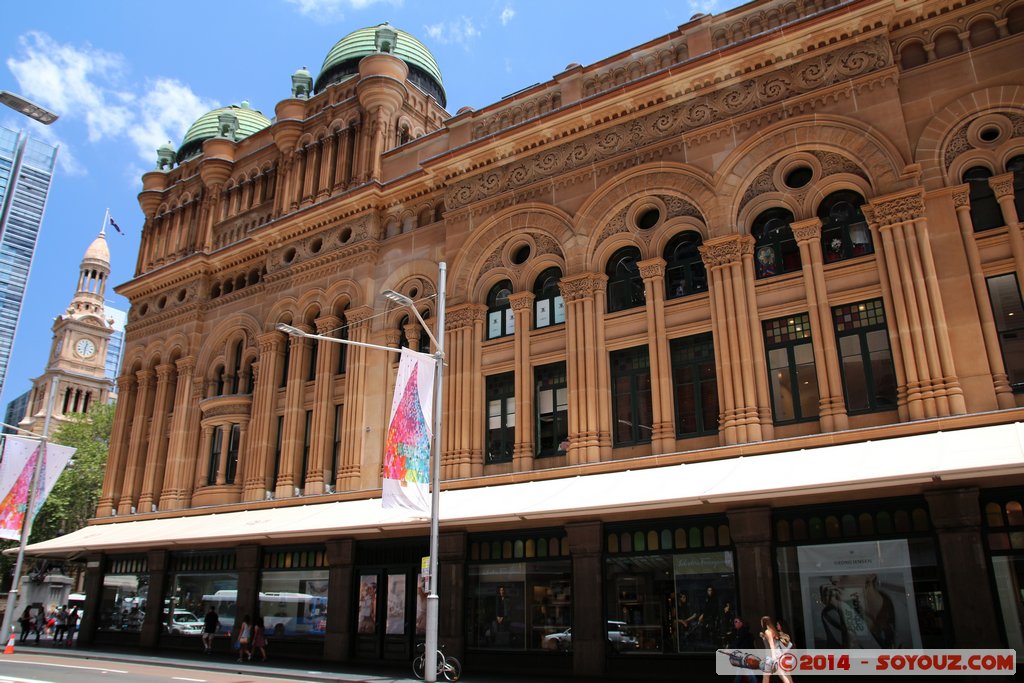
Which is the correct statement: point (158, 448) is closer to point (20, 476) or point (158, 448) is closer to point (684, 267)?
point (20, 476)

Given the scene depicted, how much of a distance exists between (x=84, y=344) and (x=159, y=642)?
83.2m

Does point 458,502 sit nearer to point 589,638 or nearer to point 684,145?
point 589,638

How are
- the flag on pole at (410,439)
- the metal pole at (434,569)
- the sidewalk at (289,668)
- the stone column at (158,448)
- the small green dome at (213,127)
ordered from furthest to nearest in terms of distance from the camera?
the small green dome at (213,127) < the stone column at (158,448) < the sidewalk at (289,668) < the flag on pole at (410,439) < the metal pole at (434,569)

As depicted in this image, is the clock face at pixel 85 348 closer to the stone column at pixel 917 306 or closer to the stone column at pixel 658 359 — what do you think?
the stone column at pixel 658 359

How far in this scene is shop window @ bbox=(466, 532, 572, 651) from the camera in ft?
67.4

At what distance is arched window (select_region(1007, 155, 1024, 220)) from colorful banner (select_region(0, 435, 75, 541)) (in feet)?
109

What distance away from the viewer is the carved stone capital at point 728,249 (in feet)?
66.4

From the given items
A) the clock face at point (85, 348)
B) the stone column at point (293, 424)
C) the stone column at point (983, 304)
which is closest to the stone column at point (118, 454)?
the stone column at point (293, 424)

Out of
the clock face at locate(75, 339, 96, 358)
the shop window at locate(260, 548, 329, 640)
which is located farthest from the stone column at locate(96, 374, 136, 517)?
the clock face at locate(75, 339, 96, 358)

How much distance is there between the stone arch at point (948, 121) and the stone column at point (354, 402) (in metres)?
17.4

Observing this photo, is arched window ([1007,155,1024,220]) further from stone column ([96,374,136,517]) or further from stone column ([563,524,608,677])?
stone column ([96,374,136,517])

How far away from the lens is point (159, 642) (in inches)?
1171

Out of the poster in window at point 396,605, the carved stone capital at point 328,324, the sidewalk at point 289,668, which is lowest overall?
the sidewalk at point 289,668

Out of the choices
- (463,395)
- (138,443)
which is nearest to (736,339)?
(463,395)
